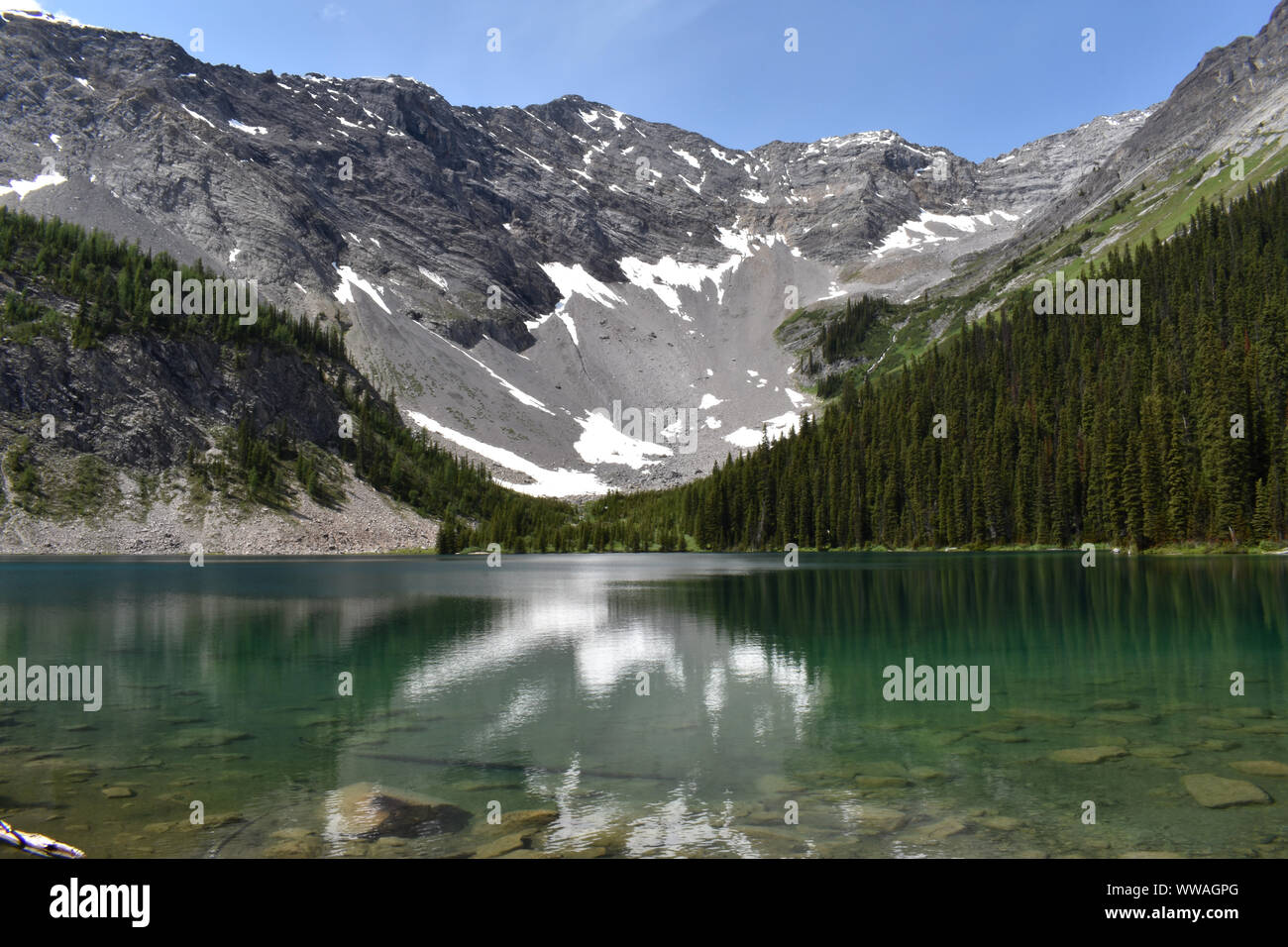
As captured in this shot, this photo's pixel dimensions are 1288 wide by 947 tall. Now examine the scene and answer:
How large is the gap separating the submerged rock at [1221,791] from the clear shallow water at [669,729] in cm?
28

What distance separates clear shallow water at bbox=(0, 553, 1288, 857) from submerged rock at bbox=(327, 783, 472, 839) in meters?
0.19

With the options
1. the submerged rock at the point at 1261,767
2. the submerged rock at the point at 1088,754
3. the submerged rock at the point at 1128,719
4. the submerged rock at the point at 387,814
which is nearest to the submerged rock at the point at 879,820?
the submerged rock at the point at 1088,754

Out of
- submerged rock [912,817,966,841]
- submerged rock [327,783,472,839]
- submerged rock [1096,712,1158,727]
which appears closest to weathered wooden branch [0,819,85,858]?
submerged rock [327,783,472,839]

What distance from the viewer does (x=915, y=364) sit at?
173375mm

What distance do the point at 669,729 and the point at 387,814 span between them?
332 inches

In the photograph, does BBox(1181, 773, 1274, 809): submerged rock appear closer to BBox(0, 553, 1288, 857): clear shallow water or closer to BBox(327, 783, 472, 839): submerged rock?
BBox(0, 553, 1288, 857): clear shallow water

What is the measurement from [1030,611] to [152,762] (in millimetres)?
40861

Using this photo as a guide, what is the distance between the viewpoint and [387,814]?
14148 millimetres

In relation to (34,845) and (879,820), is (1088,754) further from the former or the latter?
(34,845)

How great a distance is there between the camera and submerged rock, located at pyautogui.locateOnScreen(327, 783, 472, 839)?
43.6ft

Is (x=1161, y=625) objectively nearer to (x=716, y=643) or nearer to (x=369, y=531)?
(x=716, y=643)
